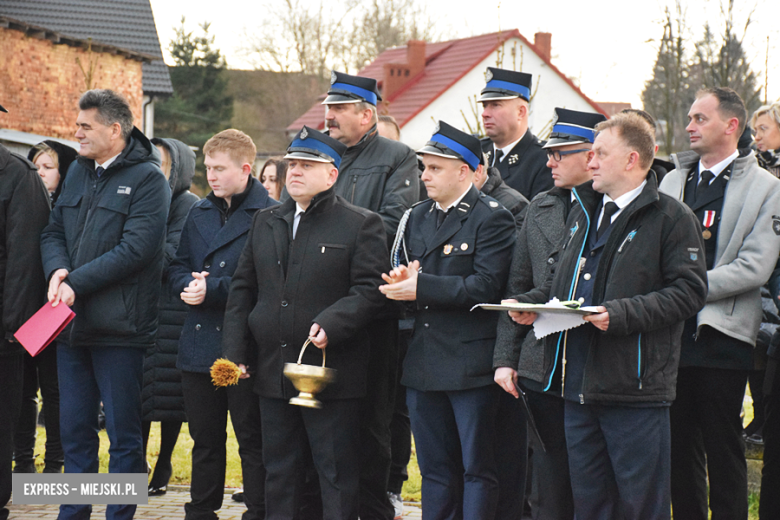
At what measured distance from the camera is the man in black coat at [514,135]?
5.50 metres

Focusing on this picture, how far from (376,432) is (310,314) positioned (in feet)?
3.02

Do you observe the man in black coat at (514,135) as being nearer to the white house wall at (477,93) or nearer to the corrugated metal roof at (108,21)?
the corrugated metal roof at (108,21)

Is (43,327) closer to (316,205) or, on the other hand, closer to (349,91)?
(316,205)

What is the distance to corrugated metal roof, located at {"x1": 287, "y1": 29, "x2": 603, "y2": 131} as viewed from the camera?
1259 inches

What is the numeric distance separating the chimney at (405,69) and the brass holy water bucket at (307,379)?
1206 inches

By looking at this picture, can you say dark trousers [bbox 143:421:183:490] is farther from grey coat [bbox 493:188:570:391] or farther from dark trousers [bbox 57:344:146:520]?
grey coat [bbox 493:188:570:391]

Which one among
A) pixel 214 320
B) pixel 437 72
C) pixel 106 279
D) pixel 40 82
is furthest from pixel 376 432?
pixel 437 72

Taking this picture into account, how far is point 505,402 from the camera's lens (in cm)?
473

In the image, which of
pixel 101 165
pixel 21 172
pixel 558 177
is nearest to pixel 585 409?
pixel 558 177

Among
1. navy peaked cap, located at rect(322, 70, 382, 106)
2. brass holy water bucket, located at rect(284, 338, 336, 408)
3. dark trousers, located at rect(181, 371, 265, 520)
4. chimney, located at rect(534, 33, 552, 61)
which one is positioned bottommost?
dark trousers, located at rect(181, 371, 265, 520)

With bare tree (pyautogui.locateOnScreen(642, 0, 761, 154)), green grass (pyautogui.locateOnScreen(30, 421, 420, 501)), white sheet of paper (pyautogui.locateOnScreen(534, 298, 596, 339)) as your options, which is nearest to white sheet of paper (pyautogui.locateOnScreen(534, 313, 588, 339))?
white sheet of paper (pyautogui.locateOnScreen(534, 298, 596, 339))

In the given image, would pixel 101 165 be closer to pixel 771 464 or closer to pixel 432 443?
pixel 432 443

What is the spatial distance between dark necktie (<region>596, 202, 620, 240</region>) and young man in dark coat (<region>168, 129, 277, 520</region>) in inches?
85.6

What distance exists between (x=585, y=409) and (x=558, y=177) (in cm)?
129
